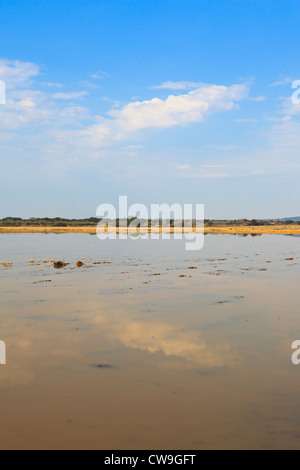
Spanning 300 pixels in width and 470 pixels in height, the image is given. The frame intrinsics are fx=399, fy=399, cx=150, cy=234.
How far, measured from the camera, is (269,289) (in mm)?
20438

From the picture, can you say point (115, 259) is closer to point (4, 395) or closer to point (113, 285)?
point (113, 285)

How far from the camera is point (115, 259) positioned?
3631 cm

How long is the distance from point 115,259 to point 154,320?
22546 millimetres

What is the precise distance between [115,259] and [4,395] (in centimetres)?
2819

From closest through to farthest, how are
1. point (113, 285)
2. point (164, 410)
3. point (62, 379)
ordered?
point (164, 410) < point (62, 379) < point (113, 285)

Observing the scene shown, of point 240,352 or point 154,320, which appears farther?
point 154,320

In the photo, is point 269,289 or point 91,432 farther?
point 269,289

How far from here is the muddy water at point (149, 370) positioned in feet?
22.2

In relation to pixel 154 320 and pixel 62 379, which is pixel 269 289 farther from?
pixel 62 379

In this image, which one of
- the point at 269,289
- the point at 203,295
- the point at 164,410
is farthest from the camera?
the point at 269,289

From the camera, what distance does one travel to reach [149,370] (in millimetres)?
9492

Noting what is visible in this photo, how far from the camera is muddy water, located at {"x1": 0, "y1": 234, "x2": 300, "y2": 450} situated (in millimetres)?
6766
